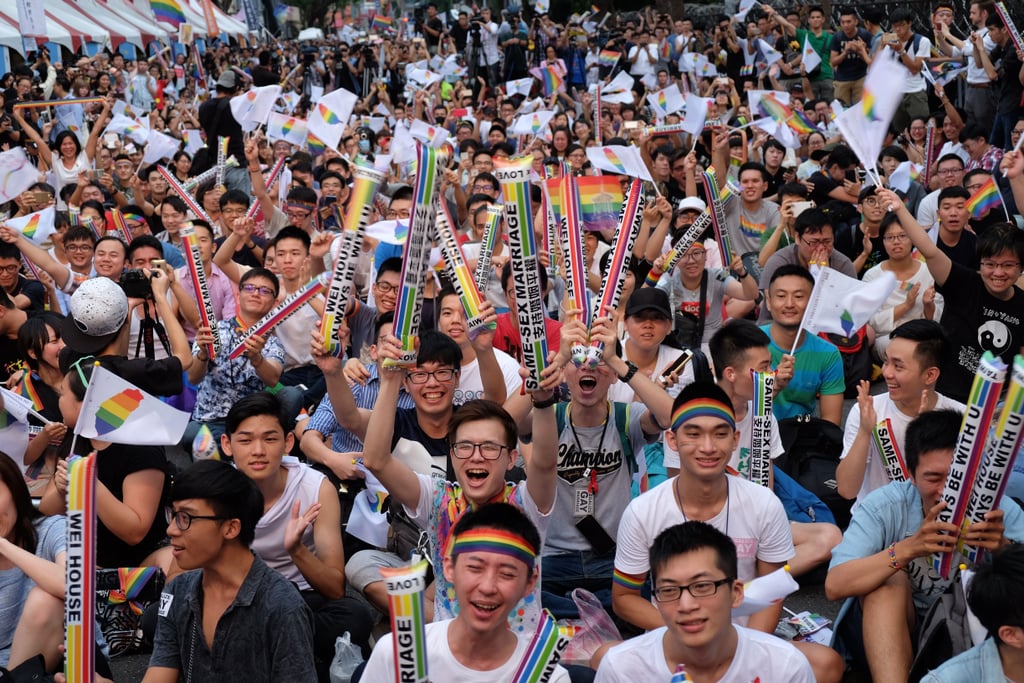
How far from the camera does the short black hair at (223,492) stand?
379 centimetres

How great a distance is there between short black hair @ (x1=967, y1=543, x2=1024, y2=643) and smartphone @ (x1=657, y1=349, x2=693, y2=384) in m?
2.47

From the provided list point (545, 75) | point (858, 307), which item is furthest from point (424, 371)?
point (545, 75)

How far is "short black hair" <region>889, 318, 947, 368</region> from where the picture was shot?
5297mm

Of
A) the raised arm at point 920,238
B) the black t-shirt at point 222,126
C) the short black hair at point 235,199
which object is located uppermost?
the black t-shirt at point 222,126

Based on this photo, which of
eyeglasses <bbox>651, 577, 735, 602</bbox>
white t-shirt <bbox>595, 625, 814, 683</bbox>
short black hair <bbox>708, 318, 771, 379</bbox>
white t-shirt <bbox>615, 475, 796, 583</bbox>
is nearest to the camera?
eyeglasses <bbox>651, 577, 735, 602</bbox>

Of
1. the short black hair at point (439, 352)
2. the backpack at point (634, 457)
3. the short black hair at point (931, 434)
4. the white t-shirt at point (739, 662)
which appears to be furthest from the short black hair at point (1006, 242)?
the white t-shirt at point (739, 662)

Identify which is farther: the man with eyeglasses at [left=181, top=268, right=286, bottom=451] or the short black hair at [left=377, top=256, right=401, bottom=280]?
the short black hair at [left=377, top=256, right=401, bottom=280]

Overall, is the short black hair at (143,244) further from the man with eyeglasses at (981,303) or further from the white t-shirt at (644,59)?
the white t-shirt at (644,59)

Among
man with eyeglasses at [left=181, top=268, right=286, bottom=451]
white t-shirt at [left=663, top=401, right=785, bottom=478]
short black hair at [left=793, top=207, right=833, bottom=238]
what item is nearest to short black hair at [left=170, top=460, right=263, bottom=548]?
white t-shirt at [left=663, top=401, right=785, bottom=478]

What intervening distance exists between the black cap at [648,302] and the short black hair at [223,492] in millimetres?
2642

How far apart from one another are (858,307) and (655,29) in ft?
60.4

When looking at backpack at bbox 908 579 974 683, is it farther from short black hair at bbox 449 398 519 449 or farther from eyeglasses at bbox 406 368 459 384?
eyeglasses at bbox 406 368 459 384

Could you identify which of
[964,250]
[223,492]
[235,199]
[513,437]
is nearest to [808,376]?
[964,250]

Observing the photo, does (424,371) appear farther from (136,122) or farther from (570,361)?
(136,122)
